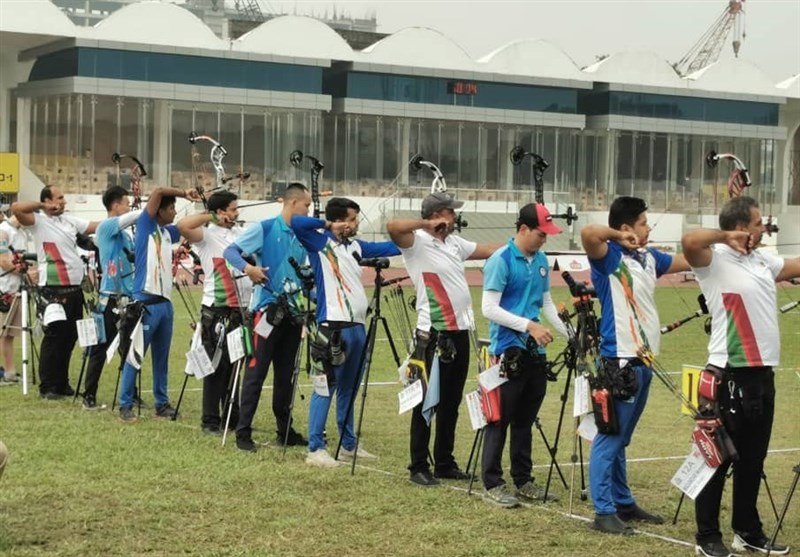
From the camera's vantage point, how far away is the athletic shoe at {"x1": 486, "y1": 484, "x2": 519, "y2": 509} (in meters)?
9.23

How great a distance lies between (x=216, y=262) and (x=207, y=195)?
904 mm

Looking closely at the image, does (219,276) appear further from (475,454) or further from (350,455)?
(475,454)

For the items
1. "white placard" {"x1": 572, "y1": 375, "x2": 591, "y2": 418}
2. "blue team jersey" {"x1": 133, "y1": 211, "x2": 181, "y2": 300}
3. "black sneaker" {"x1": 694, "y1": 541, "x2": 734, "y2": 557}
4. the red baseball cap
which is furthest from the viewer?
"blue team jersey" {"x1": 133, "y1": 211, "x2": 181, "y2": 300}

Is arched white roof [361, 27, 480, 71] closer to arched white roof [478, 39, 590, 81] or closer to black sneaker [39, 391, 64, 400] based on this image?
arched white roof [478, 39, 590, 81]

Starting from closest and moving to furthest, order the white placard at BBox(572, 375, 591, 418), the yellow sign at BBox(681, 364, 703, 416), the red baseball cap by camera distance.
→ the white placard at BBox(572, 375, 591, 418), the red baseball cap, the yellow sign at BBox(681, 364, 703, 416)

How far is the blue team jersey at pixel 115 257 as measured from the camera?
1407cm

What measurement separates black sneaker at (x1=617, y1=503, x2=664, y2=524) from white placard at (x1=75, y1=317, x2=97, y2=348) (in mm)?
6530

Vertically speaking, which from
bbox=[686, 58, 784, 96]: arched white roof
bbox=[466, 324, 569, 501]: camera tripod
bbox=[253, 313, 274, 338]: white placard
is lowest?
bbox=[466, 324, 569, 501]: camera tripod

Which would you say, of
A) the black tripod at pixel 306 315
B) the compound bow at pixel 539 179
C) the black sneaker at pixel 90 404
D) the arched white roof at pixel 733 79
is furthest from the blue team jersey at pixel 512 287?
the arched white roof at pixel 733 79

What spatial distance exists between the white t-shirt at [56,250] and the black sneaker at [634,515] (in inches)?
301

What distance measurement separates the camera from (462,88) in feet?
195

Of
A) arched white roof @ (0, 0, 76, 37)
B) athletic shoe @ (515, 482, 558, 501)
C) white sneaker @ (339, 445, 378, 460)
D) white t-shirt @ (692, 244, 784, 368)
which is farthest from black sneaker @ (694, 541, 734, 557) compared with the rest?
arched white roof @ (0, 0, 76, 37)

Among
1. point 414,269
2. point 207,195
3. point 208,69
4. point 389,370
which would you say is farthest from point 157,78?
point 414,269

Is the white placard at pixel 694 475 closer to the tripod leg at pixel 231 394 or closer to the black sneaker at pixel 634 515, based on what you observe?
the black sneaker at pixel 634 515
